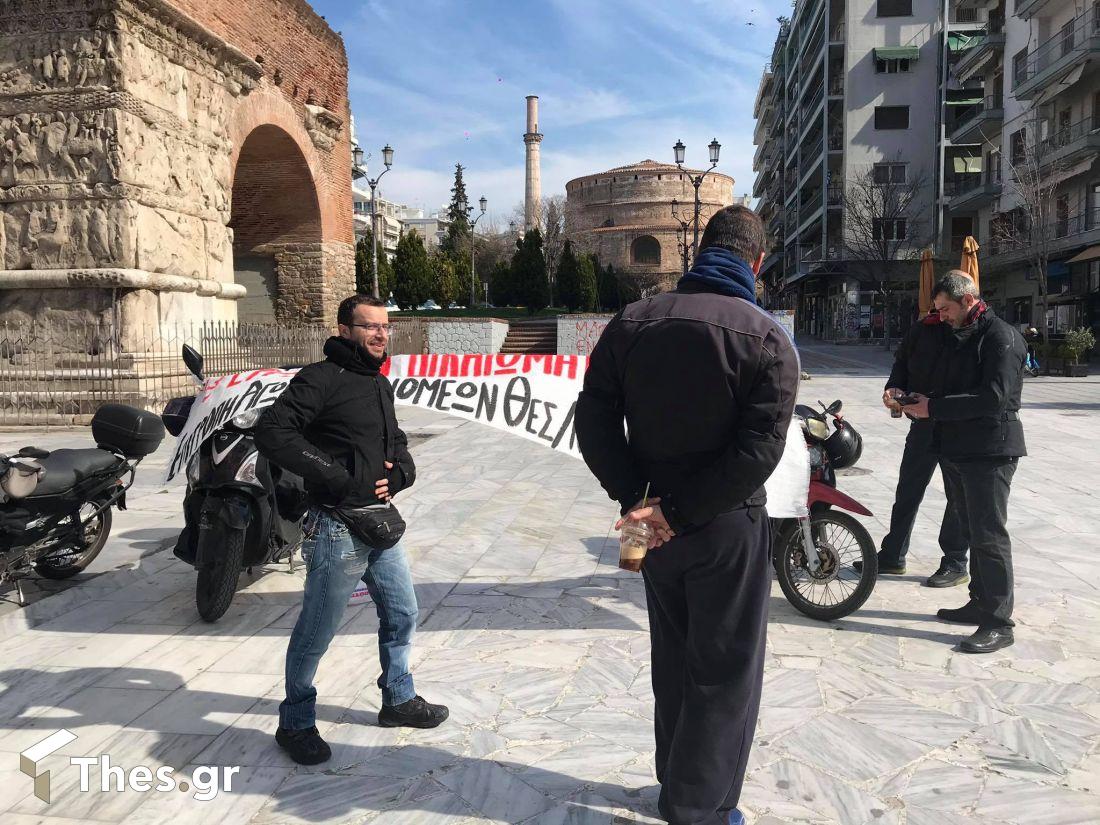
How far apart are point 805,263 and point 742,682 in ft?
166

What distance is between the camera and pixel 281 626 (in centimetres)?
453

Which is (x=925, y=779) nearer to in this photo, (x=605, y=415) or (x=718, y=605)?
(x=718, y=605)

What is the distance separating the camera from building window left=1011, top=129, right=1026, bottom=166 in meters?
32.7

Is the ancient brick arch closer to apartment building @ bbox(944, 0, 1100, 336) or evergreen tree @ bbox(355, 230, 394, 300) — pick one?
apartment building @ bbox(944, 0, 1100, 336)

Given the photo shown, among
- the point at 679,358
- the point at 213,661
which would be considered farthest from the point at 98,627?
the point at 679,358

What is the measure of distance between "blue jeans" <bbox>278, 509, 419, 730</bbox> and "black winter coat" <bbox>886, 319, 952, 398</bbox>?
317 cm

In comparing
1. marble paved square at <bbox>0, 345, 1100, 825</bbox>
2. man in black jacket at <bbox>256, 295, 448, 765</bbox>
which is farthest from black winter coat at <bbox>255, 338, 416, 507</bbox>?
marble paved square at <bbox>0, 345, 1100, 825</bbox>

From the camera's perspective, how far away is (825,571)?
4617 mm

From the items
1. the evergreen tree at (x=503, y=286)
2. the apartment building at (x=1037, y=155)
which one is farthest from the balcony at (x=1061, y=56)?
the evergreen tree at (x=503, y=286)

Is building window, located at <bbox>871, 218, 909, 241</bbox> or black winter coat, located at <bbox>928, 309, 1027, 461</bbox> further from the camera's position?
building window, located at <bbox>871, 218, 909, 241</bbox>

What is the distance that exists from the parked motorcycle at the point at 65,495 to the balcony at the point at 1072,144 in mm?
29743

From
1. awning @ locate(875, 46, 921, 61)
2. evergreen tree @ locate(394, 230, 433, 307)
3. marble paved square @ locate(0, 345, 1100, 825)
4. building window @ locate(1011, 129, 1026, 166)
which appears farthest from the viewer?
awning @ locate(875, 46, 921, 61)

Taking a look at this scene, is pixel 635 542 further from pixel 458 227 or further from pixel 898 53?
pixel 458 227

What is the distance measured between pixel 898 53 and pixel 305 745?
47630 mm
